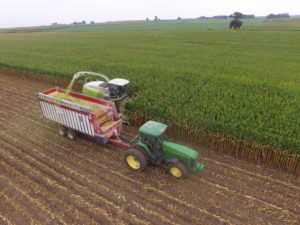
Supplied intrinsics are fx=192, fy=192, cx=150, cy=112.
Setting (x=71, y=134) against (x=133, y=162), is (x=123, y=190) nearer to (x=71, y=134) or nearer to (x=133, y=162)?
(x=133, y=162)

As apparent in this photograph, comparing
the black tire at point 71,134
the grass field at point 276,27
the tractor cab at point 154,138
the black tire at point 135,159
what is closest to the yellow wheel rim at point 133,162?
the black tire at point 135,159

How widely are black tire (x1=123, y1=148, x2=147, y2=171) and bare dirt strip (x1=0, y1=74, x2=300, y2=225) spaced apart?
0.25 metres

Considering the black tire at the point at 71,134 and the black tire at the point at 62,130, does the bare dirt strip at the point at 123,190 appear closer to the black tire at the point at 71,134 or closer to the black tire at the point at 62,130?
the black tire at the point at 71,134

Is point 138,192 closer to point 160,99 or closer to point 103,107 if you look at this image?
point 103,107

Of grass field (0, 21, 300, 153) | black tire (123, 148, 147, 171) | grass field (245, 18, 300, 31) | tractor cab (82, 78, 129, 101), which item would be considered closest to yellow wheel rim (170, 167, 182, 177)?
black tire (123, 148, 147, 171)

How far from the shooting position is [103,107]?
307 inches

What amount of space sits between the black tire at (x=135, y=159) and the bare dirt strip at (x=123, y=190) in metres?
0.25

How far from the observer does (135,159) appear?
6164 mm

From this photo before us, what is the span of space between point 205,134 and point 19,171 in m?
6.65

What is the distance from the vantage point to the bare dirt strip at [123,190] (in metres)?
4.96

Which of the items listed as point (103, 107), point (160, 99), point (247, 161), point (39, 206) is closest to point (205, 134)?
point (247, 161)

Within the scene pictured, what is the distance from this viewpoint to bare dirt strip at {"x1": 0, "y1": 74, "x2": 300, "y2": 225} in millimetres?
4965

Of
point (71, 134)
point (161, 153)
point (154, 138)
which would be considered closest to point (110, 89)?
point (71, 134)

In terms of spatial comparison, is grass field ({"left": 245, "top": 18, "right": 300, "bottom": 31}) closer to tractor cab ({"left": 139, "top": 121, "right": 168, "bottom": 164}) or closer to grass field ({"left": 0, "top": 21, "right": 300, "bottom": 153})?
grass field ({"left": 0, "top": 21, "right": 300, "bottom": 153})
